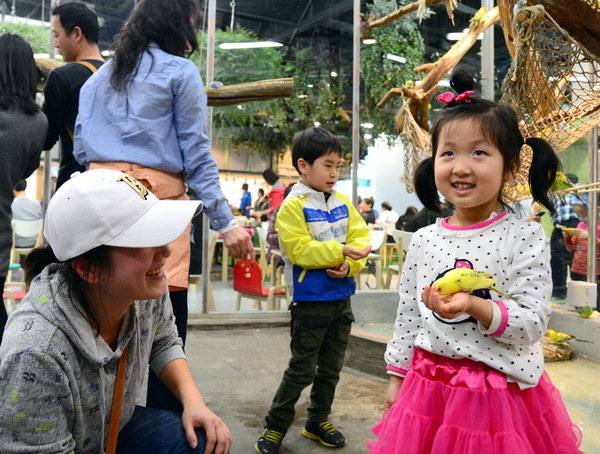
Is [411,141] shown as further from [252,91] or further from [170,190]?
[170,190]

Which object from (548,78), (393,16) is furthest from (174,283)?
(393,16)

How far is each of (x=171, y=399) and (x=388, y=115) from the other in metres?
4.05

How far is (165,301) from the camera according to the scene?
1.53 metres

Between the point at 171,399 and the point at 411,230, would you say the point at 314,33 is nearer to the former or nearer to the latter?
the point at 411,230

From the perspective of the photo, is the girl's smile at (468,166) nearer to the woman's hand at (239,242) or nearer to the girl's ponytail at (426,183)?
the girl's ponytail at (426,183)

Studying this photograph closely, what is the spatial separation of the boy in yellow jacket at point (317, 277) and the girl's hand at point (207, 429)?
986mm

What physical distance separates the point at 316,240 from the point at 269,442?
2.87ft

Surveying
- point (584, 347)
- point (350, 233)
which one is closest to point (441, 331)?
point (350, 233)

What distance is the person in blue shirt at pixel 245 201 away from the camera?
525 cm

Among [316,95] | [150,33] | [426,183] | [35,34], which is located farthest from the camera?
[316,95]

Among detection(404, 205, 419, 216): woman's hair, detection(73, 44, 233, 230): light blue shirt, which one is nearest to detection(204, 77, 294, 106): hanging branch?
detection(73, 44, 233, 230): light blue shirt

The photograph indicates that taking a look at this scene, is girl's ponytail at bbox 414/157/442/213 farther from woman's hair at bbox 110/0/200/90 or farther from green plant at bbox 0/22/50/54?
green plant at bbox 0/22/50/54

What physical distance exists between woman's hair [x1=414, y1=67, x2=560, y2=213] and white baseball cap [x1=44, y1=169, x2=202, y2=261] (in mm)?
776

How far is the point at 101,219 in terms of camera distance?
44.6 inches
